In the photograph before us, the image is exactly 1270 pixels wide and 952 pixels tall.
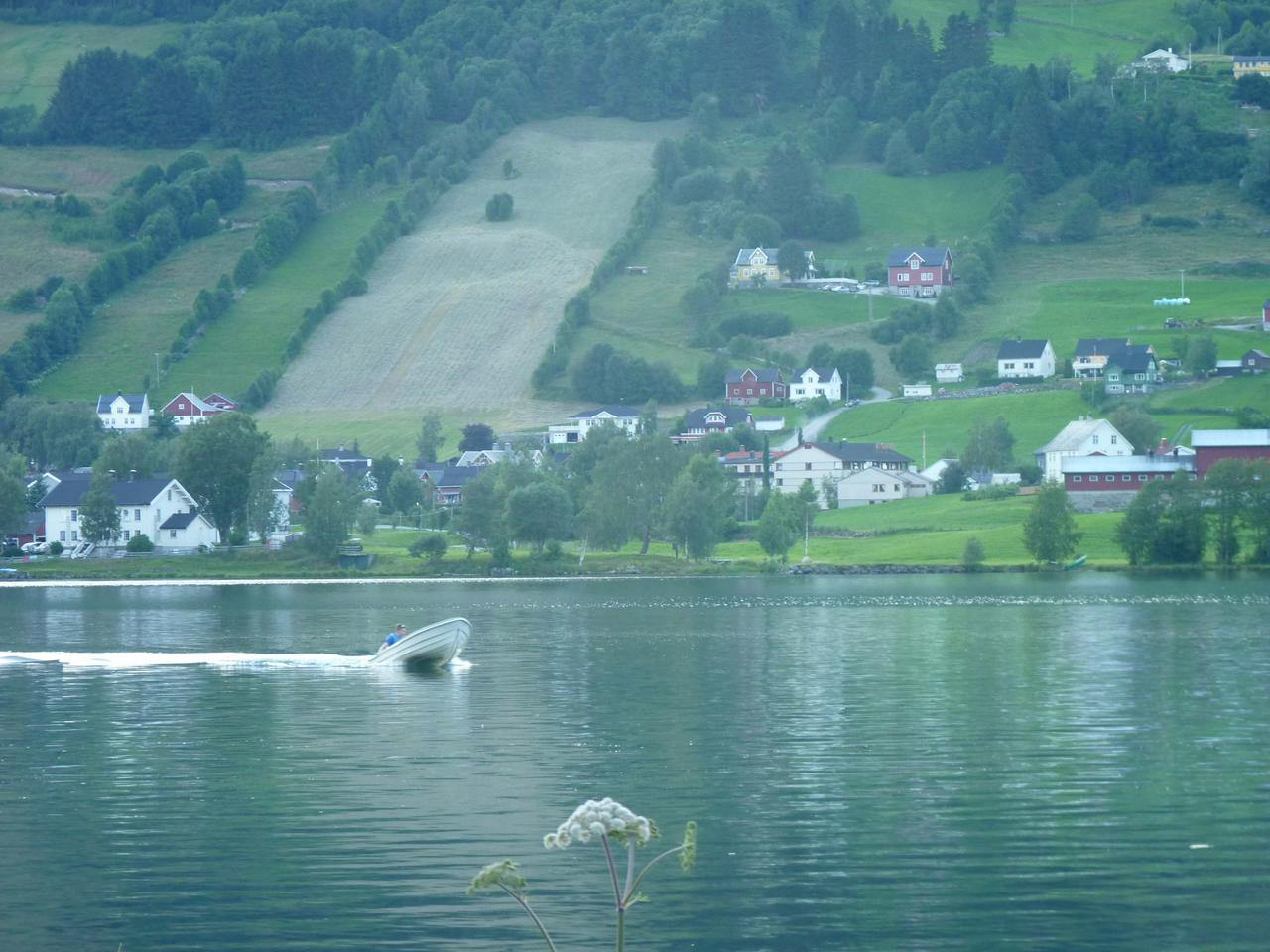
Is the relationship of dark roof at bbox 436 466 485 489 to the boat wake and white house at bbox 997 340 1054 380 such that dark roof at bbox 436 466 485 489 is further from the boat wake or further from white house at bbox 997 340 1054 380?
the boat wake

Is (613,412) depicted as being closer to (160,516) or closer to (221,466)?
(221,466)

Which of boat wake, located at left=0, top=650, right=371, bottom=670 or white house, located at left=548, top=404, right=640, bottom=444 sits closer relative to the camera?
boat wake, located at left=0, top=650, right=371, bottom=670

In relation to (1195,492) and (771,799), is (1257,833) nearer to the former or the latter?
(771,799)

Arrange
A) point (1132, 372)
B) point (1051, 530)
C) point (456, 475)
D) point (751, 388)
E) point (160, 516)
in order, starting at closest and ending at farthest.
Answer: point (1051, 530)
point (160, 516)
point (456, 475)
point (1132, 372)
point (751, 388)

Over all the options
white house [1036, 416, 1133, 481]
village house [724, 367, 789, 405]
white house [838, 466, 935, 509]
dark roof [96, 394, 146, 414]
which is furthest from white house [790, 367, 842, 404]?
dark roof [96, 394, 146, 414]

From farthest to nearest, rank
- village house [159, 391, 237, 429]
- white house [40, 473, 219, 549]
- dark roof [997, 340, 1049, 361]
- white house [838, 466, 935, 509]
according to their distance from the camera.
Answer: village house [159, 391, 237, 429], dark roof [997, 340, 1049, 361], white house [838, 466, 935, 509], white house [40, 473, 219, 549]

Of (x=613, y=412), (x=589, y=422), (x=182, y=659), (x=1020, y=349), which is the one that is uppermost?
(x=1020, y=349)

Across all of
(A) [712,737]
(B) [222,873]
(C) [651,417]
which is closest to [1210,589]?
(A) [712,737]

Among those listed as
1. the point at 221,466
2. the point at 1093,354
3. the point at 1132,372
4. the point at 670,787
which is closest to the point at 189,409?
the point at 221,466
